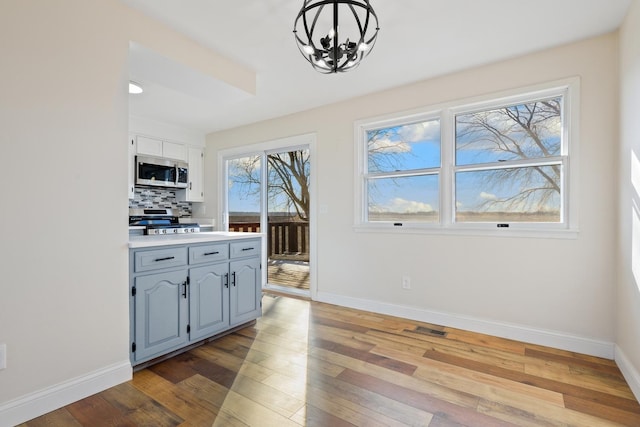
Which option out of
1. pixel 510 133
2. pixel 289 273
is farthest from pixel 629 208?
pixel 289 273

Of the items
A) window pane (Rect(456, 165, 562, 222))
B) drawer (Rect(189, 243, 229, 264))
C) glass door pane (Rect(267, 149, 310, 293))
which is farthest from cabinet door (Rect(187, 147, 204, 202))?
window pane (Rect(456, 165, 562, 222))

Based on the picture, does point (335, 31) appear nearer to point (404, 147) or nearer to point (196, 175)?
point (404, 147)

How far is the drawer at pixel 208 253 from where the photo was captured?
8.29 feet

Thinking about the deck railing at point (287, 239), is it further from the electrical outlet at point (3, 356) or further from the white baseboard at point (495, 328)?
the electrical outlet at point (3, 356)

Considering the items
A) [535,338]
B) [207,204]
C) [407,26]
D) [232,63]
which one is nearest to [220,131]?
[207,204]

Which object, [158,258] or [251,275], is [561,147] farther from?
[158,258]

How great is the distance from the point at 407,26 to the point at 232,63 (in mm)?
1471

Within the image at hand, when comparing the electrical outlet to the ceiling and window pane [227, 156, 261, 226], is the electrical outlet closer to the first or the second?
the ceiling

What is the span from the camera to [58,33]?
5.94 ft

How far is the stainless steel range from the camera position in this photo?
4457 mm

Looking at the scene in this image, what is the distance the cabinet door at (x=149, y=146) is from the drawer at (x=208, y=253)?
264cm

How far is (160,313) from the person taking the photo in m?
2.31

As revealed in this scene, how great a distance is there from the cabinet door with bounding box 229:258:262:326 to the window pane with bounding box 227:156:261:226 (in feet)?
5.90

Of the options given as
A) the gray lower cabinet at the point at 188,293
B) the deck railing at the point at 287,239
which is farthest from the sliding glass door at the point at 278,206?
the gray lower cabinet at the point at 188,293
